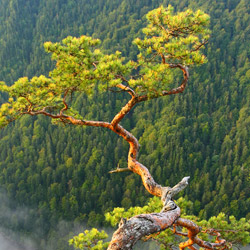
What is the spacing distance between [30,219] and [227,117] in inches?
2652

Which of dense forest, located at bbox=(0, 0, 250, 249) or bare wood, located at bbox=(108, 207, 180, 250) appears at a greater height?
bare wood, located at bbox=(108, 207, 180, 250)

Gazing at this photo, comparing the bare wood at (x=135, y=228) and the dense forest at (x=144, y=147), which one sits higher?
the bare wood at (x=135, y=228)

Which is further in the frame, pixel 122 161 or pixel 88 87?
pixel 122 161

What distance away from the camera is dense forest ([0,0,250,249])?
309 ft

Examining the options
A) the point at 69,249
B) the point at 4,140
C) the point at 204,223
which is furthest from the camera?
the point at 4,140

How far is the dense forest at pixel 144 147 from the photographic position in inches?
3708

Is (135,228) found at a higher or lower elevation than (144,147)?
higher

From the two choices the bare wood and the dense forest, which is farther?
the dense forest

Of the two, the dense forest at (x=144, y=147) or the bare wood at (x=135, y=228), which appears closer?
the bare wood at (x=135, y=228)

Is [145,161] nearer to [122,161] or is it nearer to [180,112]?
[122,161]

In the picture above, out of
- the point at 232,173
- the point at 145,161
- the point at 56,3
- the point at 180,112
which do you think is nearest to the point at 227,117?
the point at 180,112

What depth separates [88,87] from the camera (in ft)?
32.4

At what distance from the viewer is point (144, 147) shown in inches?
4171

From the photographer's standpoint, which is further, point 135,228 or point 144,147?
point 144,147
